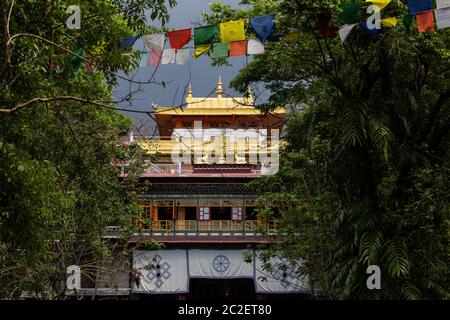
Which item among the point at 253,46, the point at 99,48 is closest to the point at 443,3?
the point at 253,46

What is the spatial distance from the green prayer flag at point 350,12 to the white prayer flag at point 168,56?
8.56 feet

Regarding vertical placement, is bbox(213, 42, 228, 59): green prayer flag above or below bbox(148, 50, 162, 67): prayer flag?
above

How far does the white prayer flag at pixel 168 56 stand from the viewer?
1016 centimetres

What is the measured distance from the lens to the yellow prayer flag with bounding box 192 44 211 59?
1012 centimetres

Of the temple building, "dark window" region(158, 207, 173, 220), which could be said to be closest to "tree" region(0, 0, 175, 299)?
the temple building

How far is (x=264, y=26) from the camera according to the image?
9.79 meters

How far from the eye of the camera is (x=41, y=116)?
8.94 metres

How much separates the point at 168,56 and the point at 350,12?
9.35 ft

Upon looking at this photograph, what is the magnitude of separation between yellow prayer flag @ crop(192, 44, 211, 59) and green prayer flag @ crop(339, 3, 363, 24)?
215 centimetres

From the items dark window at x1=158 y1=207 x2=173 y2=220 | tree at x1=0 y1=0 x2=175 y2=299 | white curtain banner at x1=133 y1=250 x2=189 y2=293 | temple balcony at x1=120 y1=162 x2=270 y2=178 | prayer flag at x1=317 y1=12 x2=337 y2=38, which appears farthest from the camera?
dark window at x1=158 y1=207 x2=173 y2=220

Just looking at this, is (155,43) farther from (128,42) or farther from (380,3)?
(380,3)

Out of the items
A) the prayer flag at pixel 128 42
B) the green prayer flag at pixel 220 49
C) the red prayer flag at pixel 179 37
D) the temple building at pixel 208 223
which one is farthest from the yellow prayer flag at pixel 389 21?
the temple building at pixel 208 223

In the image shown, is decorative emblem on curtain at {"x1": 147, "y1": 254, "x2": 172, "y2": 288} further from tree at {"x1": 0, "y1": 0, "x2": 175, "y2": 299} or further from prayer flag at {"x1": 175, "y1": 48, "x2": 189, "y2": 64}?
prayer flag at {"x1": 175, "y1": 48, "x2": 189, "y2": 64}

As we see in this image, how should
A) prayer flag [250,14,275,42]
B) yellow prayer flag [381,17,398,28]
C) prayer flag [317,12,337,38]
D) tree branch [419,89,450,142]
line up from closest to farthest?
yellow prayer flag [381,17,398,28] → prayer flag [317,12,337,38] → tree branch [419,89,450,142] → prayer flag [250,14,275,42]
